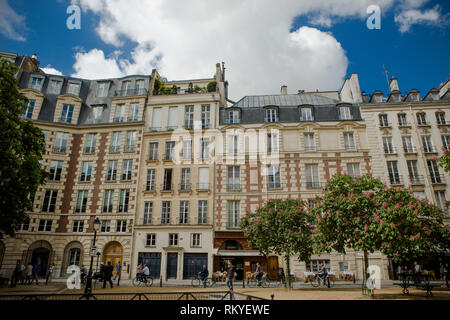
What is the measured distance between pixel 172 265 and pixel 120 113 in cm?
1662


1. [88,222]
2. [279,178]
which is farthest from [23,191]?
[279,178]

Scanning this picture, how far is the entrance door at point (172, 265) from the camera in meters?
24.4

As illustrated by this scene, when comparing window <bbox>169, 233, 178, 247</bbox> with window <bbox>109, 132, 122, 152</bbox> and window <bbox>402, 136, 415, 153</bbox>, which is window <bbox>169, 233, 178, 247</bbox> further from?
window <bbox>402, 136, 415, 153</bbox>

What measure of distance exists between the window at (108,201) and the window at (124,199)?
33.9 inches

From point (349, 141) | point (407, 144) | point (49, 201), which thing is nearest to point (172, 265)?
point (49, 201)

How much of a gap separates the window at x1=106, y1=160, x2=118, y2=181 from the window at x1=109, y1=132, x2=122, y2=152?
126 cm

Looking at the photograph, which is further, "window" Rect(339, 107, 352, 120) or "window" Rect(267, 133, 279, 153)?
"window" Rect(339, 107, 352, 120)

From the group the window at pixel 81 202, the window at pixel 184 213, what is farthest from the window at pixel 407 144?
the window at pixel 81 202

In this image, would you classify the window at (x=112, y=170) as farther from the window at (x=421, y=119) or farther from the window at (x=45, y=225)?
the window at (x=421, y=119)

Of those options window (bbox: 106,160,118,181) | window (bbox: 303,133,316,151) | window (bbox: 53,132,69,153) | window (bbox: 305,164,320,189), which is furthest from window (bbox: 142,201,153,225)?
window (bbox: 303,133,316,151)

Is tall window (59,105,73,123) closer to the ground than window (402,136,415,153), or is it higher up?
higher up

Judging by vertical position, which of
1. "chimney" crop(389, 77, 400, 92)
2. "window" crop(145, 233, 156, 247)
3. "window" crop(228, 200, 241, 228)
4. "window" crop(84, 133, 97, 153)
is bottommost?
"window" crop(145, 233, 156, 247)

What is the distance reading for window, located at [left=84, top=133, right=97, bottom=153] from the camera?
2870 cm

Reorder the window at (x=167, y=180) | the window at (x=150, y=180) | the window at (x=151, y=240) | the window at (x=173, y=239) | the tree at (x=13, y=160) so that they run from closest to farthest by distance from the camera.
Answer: the tree at (x=13, y=160)
the window at (x=173, y=239)
the window at (x=151, y=240)
the window at (x=167, y=180)
the window at (x=150, y=180)
